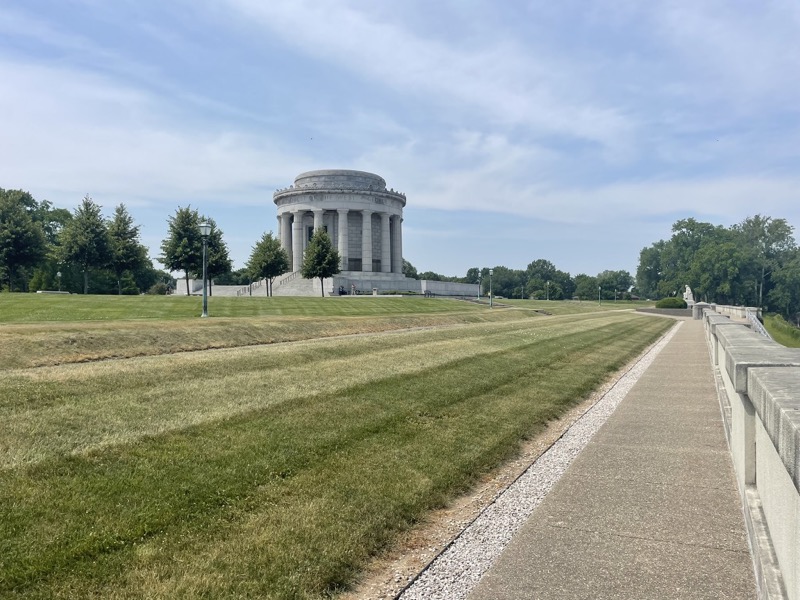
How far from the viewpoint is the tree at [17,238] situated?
4456 centimetres

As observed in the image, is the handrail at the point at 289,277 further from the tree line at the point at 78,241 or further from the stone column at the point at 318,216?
the tree line at the point at 78,241

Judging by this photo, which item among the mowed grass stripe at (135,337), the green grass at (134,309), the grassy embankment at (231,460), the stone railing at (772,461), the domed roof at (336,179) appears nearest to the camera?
the stone railing at (772,461)

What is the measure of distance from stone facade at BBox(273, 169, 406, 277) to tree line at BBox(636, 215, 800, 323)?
213 feet

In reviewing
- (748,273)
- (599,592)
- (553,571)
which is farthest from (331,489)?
(748,273)

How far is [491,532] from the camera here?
571cm

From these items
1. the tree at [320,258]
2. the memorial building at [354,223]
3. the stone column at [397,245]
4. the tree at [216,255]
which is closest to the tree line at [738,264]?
the memorial building at [354,223]

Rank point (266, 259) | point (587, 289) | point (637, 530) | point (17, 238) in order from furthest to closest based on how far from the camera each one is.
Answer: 1. point (587, 289)
2. point (266, 259)
3. point (17, 238)
4. point (637, 530)

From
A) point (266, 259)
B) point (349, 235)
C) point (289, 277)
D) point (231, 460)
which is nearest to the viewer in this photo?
point (231, 460)

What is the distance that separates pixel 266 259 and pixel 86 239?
52.5ft

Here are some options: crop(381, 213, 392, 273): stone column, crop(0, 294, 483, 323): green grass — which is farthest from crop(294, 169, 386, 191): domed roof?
crop(0, 294, 483, 323): green grass

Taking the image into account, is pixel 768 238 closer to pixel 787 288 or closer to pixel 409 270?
pixel 787 288

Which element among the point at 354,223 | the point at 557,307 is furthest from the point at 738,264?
the point at 354,223

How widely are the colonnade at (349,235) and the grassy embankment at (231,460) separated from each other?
6746 cm

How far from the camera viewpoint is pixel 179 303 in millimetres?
33188
